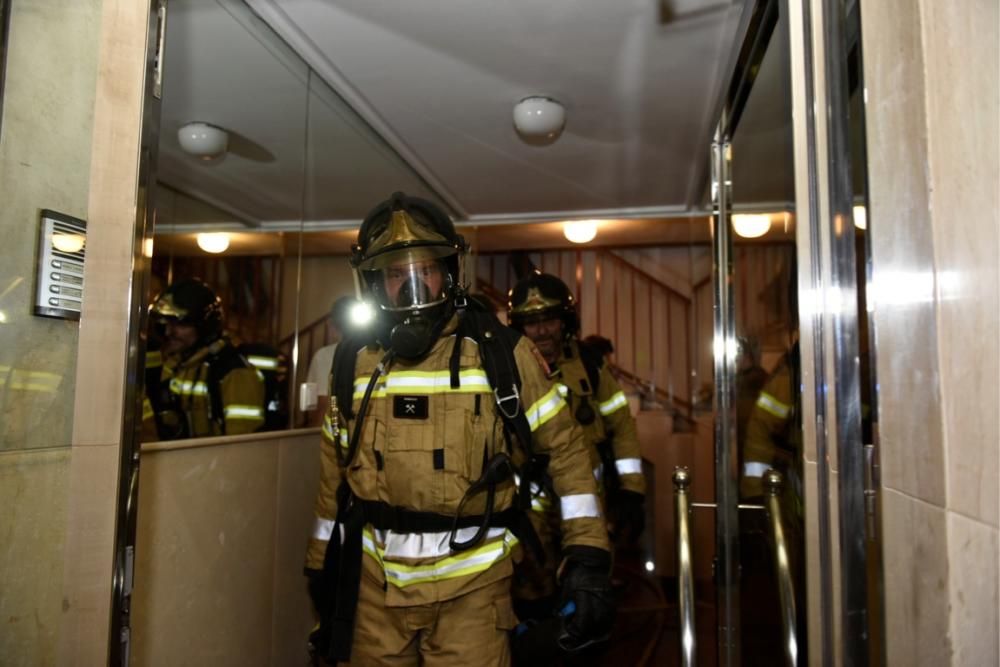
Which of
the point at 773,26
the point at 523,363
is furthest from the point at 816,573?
the point at 773,26

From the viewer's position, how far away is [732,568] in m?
2.06

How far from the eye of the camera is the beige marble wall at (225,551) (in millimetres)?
1739

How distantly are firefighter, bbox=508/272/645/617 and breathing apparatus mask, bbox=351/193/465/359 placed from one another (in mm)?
1173

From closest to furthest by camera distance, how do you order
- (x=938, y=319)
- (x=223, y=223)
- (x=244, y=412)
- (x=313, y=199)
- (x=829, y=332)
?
(x=938, y=319)
(x=829, y=332)
(x=244, y=412)
(x=223, y=223)
(x=313, y=199)

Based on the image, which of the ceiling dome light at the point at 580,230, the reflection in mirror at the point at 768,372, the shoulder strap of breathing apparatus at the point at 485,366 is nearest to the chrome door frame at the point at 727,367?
the reflection in mirror at the point at 768,372

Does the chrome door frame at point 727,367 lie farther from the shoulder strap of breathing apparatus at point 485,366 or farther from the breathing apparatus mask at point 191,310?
the breathing apparatus mask at point 191,310

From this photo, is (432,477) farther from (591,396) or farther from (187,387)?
(591,396)

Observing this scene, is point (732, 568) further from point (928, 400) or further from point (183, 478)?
point (183, 478)

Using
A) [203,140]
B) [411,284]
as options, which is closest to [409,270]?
[411,284]

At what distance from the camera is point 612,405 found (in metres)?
3.30

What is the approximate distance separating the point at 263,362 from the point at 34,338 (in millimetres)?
1442

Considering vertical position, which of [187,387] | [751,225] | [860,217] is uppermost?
[751,225]

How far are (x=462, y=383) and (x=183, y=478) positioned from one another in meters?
0.83

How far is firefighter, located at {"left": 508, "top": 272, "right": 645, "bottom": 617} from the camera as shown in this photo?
123 inches
